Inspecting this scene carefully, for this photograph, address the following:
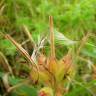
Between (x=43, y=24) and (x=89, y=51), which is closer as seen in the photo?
(x=89, y=51)

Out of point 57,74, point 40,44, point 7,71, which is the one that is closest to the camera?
point 57,74

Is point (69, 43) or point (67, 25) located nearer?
point (69, 43)

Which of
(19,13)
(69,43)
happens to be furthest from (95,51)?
(19,13)

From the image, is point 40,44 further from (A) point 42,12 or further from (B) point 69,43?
(A) point 42,12

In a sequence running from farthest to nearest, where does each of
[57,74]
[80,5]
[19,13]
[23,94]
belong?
[19,13], [80,5], [23,94], [57,74]

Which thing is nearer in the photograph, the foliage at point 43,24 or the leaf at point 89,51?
Answer: the leaf at point 89,51

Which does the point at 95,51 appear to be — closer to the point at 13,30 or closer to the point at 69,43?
the point at 69,43

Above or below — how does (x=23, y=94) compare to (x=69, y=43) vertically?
below

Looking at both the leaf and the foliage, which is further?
the foliage

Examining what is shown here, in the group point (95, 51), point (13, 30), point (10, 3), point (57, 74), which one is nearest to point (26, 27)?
point (13, 30)
